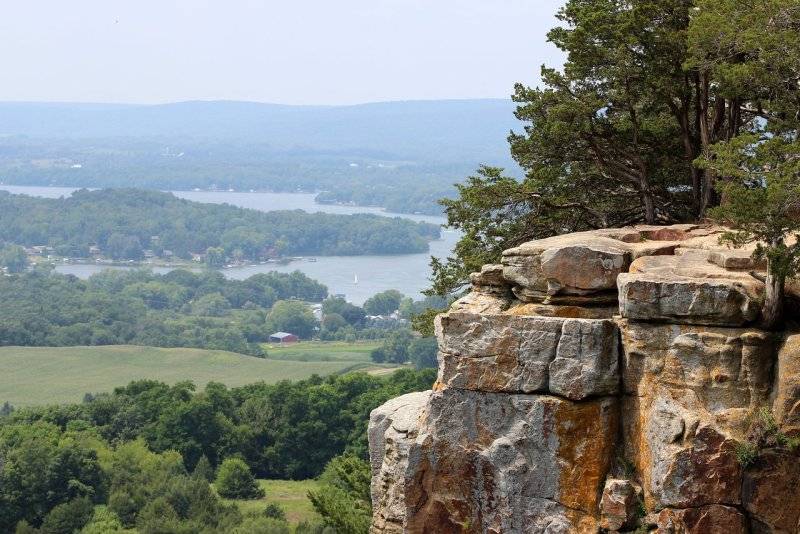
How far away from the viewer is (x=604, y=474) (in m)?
14.8

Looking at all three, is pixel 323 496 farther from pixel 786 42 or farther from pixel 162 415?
pixel 162 415

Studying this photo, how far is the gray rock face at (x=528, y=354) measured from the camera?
1475cm

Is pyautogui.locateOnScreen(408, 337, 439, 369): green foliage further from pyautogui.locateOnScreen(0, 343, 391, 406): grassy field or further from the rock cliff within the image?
the rock cliff

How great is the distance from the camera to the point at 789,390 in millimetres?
13820

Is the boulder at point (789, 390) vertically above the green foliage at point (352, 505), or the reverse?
the boulder at point (789, 390)

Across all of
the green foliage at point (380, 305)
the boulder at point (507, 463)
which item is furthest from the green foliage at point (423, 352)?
the boulder at point (507, 463)

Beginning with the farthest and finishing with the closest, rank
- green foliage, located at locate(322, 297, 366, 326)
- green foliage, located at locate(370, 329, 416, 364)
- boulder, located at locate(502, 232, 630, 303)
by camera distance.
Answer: green foliage, located at locate(322, 297, 366, 326)
green foliage, located at locate(370, 329, 416, 364)
boulder, located at locate(502, 232, 630, 303)

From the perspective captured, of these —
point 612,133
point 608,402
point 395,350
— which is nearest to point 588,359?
point 608,402

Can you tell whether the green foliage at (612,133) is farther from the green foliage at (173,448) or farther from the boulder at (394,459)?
the green foliage at (173,448)

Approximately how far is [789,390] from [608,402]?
2.00 m

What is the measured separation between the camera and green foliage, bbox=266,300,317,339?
130750 millimetres

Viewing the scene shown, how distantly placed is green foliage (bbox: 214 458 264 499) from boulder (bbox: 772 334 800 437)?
38.7m

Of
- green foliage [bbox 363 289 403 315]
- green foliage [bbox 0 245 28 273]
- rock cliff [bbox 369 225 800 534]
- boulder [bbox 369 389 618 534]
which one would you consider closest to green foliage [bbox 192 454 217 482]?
rock cliff [bbox 369 225 800 534]

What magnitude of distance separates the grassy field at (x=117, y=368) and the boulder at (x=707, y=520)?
68.0 metres
